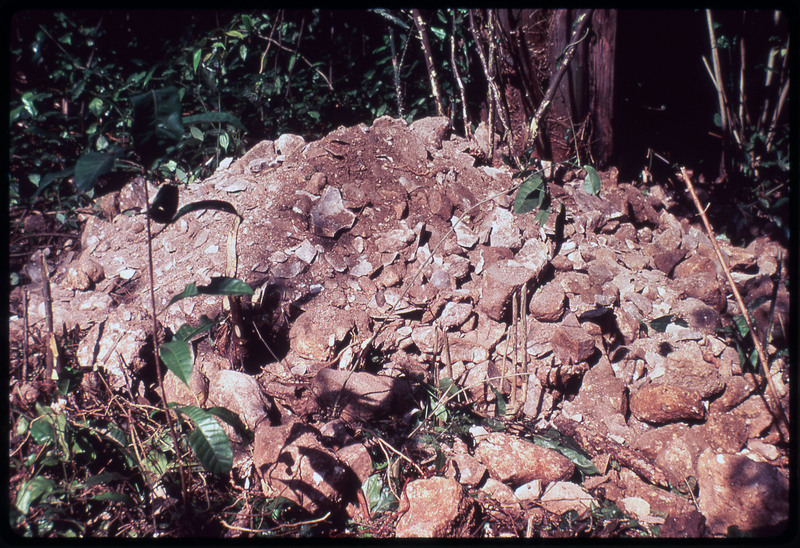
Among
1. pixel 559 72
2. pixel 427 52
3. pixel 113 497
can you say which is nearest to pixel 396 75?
pixel 427 52

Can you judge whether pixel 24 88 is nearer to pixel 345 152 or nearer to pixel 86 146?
pixel 86 146

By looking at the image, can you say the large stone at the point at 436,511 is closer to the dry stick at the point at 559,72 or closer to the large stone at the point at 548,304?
the large stone at the point at 548,304

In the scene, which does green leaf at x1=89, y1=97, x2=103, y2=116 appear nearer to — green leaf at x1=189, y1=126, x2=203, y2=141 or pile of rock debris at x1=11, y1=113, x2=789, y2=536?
pile of rock debris at x1=11, y1=113, x2=789, y2=536

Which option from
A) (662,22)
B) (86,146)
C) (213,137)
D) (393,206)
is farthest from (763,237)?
(86,146)

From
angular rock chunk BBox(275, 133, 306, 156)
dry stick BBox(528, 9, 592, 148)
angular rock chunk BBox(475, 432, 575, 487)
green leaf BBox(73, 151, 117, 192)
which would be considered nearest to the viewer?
green leaf BBox(73, 151, 117, 192)

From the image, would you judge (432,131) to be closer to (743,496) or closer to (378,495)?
(378,495)

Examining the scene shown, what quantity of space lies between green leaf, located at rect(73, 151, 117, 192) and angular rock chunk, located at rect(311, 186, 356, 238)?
3.71 feet

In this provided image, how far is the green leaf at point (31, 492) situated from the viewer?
1.12 meters

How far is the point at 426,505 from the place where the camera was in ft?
3.93

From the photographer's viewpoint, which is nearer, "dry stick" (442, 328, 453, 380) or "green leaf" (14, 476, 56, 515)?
"green leaf" (14, 476, 56, 515)

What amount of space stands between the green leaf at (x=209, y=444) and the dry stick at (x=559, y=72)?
2057 mm

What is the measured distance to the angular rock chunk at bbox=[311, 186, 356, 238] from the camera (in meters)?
2.04

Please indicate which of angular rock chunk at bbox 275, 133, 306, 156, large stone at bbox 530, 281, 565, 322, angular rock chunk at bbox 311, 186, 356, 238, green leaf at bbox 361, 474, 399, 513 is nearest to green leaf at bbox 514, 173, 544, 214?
large stone at bbox 530, 281, 565, 322

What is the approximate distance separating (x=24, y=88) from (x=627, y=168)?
3.76 metres
